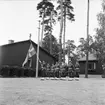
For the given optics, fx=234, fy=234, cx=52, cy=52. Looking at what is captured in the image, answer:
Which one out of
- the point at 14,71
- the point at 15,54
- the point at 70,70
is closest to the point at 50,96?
the point at 70,70

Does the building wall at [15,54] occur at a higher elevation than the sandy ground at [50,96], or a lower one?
higher

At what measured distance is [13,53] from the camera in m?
28.8

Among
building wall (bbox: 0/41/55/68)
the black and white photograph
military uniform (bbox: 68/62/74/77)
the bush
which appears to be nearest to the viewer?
the black and white photograph

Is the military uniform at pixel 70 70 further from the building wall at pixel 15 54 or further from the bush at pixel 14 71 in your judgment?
the building wall at pixel 15 54

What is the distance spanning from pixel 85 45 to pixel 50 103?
28850 millimetres

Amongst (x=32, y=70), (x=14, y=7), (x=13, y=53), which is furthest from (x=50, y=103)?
(x=13, y=53)

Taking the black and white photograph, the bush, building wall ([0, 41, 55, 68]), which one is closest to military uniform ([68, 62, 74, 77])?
the black and white photograph

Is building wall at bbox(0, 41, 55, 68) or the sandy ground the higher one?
building wall at bbox(0, 41, 55, 68)

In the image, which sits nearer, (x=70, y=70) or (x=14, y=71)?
(x=70, y=70)

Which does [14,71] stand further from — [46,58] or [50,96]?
[50,96]

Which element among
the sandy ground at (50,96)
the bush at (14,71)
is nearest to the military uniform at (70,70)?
the bush at (14,71)

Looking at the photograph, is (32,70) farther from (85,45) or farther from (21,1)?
(21,1)

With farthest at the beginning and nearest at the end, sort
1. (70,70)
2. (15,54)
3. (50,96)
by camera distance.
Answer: (15,54) → (70,70) → (50,96)

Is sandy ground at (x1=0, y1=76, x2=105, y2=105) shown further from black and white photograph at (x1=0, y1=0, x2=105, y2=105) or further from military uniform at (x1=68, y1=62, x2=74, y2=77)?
military uniform at (x1=68, y1=62, x2=74, y2=77)
